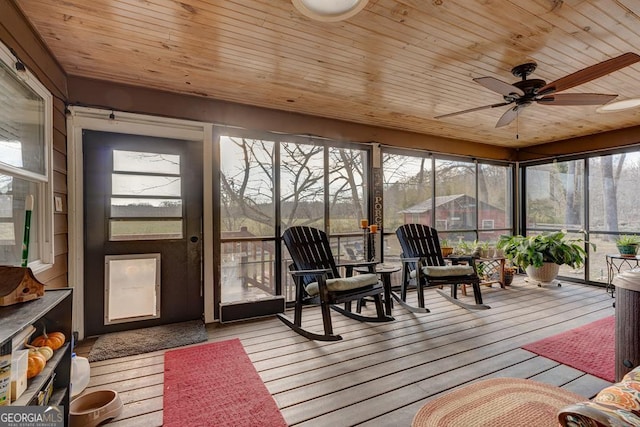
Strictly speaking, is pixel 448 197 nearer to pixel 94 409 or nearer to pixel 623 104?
pixel 623 104

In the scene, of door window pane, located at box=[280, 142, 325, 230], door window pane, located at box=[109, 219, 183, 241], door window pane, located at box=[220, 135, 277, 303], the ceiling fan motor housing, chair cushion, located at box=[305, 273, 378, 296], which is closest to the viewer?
the ceiling fan motor housing

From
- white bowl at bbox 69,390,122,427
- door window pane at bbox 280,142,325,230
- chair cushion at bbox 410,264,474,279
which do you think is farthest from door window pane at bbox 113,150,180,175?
chair cushion at bbox 410,264,474,279

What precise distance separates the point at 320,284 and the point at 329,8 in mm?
2088

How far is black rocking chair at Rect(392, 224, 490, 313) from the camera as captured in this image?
3.54 metres

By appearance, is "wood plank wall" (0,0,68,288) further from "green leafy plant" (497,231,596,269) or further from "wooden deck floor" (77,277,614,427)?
"green leafy plant" (497,231,596,269)

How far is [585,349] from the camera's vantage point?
2580mm

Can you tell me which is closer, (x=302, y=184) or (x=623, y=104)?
(x=623, y=104)

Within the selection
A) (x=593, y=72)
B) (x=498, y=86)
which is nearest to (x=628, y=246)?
(x=593, y=72)

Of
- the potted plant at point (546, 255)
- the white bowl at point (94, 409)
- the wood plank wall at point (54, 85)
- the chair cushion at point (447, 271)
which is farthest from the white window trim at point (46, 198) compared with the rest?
the potted plant at point (546, 255)

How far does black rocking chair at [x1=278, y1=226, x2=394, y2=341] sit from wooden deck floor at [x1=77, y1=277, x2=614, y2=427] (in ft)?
0.38

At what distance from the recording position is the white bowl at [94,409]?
5.40ft

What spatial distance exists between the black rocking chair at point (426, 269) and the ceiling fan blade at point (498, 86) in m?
1.88

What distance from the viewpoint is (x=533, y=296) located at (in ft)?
14.0

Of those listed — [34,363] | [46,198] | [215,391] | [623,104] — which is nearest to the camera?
[34,363]
